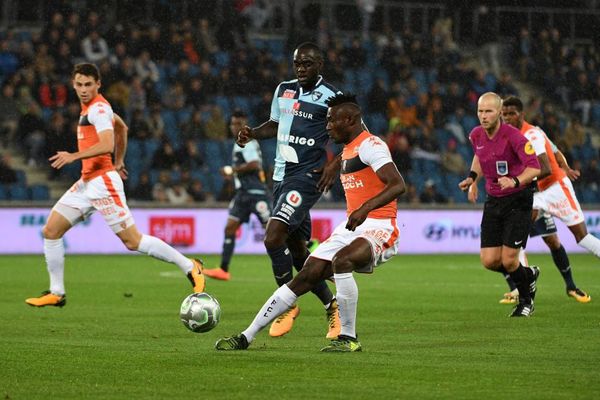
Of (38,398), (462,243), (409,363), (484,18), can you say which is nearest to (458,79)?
(484,18)

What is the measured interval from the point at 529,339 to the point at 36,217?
15402 mm

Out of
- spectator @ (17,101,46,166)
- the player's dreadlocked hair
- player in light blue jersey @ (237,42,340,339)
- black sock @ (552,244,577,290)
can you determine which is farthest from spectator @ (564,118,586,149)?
the player's dreadlocked hair

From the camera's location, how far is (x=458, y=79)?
31.1 metres

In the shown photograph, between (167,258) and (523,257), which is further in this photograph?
(523,257)

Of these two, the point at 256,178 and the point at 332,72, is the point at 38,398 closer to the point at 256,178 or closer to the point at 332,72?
the point at 256,178

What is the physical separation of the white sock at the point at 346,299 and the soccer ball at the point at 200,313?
4.08 ft

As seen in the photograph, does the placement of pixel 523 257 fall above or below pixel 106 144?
below

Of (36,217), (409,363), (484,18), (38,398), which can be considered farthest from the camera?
(484,18)

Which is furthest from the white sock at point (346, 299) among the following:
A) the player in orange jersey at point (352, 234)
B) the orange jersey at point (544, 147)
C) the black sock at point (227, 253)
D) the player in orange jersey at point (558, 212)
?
the black sock at point (227, 253)

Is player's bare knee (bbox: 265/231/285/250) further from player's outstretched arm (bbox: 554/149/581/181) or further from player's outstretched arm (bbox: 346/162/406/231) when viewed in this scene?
player's outstretched arm (bbox: 554/149/581/181)

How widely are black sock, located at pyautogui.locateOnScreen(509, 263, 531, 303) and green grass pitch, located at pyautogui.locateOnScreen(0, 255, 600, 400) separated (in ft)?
0.85

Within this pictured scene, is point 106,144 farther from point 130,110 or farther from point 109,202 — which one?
point 130,110

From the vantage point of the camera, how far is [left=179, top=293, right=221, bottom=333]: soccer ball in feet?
31.6

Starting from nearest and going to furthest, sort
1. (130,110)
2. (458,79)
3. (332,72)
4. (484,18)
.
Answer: (130,110), (332,72), (458,79), (484,18)
